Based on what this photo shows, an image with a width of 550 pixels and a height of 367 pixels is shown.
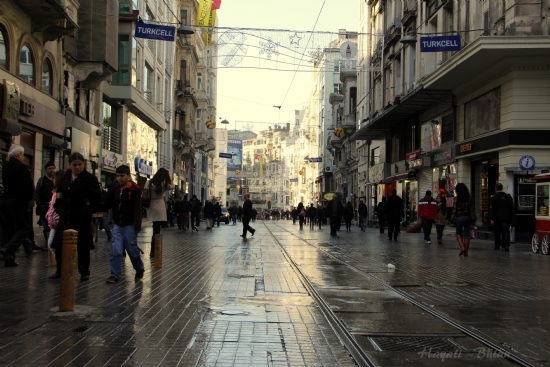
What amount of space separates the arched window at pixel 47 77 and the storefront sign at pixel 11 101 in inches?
153

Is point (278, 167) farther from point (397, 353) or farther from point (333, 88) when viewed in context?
point (397, 353)

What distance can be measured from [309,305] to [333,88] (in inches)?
3294

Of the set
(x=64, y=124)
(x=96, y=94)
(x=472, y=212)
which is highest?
(x=96, y=94)

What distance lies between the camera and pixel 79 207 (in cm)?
906

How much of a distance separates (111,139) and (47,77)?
10153 mm

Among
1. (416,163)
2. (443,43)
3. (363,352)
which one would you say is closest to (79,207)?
(363,352)

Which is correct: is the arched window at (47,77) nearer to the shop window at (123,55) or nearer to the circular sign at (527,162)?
the shop window at (123,55)

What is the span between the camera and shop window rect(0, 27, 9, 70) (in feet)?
61.8

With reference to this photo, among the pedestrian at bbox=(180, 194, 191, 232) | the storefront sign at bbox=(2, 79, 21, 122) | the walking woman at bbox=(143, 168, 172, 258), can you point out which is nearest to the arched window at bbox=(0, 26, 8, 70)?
the storefront sign at bbox=(2, 79, 21, 122)

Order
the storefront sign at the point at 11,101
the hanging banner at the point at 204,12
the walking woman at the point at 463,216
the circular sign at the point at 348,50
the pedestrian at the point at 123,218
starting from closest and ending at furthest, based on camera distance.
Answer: the pedestrian at the point at 123,218 < the walking woman at the point at 463,216 < the storefront sign at the point at 11,101 < the circular sign at the point at 348,50 < the hanging banner at the point at 204,12

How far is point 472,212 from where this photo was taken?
642 inches

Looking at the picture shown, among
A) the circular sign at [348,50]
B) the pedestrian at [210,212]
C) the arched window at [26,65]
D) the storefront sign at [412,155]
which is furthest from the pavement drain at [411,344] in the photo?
the storefront sign at [412,155]

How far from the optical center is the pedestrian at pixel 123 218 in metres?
9.12

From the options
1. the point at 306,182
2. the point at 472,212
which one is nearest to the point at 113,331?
the point at 472,212
